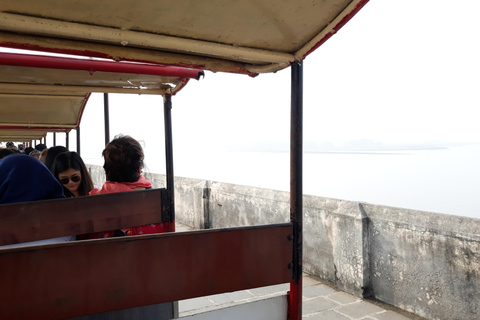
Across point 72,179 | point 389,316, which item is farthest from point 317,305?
point 72,179

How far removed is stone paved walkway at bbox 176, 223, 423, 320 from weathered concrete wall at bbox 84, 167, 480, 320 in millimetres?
109

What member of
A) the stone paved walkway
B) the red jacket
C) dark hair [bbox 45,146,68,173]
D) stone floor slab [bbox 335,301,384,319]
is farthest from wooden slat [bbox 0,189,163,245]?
stone floor slab [bbox 335,301,384,319]

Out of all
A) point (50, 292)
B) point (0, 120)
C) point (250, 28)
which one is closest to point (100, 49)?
point (250, 28)

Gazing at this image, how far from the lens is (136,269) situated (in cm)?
146

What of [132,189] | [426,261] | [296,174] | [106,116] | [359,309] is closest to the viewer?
[296,174]

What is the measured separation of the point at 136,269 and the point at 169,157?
158 cm

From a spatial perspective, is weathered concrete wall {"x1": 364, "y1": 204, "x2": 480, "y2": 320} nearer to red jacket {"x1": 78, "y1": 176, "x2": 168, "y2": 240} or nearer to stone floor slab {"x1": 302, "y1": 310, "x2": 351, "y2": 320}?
stone floor slab {"x1": 302, "y1": 310, "x2": 351, "y2": 320}

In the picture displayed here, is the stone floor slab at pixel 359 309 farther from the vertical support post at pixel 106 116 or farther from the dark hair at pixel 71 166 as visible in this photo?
the vertical support post at pixel 106 116

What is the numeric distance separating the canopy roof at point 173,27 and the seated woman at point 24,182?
1.23 meters

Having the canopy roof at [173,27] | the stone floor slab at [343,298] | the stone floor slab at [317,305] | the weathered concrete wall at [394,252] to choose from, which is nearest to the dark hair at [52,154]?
the weathered concrete wall at [394,252]

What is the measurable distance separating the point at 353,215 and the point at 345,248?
38 cm

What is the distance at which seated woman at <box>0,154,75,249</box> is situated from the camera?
231 cm

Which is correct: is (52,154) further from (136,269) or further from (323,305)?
(323,305)

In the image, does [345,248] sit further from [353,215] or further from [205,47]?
[205,47]
